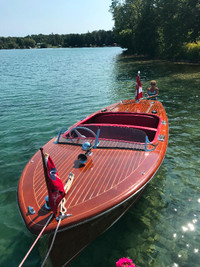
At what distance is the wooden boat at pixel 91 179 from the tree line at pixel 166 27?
30862 millimetres

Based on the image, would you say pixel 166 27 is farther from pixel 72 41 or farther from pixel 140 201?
pixel 72 41

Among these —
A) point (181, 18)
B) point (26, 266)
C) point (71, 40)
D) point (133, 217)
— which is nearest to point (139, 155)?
point (133, 217)

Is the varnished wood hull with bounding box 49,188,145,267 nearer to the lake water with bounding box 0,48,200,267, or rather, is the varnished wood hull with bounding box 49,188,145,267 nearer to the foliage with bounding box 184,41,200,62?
the lake water with bounding box 0,48,200,267

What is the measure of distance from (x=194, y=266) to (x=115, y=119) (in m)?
5.60

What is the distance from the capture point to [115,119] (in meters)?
8.48

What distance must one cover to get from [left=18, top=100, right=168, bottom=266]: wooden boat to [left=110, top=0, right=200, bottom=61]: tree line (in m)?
30.9

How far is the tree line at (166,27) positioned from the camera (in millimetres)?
30748

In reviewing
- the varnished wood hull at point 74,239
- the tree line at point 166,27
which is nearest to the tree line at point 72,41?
the tree line at point 166,27

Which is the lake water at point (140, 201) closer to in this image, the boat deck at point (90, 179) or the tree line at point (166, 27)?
the boat deck at point (90, 179)

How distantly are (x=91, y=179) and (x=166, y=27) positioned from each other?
124 feet

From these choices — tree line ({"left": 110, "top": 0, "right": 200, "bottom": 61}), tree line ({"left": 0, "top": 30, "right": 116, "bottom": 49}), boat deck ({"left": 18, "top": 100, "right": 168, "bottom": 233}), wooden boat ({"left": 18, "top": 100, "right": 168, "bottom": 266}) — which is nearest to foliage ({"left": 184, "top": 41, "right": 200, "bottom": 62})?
tree line ({"left": 110, "top": 0, "right": 200, "bottom": 61})

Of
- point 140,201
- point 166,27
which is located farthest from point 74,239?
point 166,27

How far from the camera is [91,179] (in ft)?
15.7

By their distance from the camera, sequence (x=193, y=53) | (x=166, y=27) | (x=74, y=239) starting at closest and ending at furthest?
(x=74, y=239) → (x=193, y=53) → (x=166, y=27)
